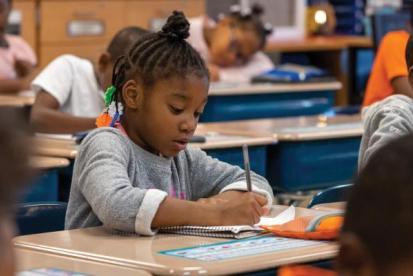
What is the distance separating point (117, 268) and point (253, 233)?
0.40 metres

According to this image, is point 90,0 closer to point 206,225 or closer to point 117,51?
point 117,51

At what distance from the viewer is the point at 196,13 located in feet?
27.0

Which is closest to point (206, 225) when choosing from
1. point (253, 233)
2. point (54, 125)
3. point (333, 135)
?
point (253, 233)

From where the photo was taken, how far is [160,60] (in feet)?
7.55

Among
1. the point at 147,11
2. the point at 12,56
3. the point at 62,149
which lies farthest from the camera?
the point at 147,11

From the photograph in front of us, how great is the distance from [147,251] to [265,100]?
3961 millimetres

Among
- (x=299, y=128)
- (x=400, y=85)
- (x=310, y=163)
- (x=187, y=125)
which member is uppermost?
(x=187, y=125)

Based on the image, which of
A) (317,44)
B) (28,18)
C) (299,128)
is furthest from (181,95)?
(317,44)

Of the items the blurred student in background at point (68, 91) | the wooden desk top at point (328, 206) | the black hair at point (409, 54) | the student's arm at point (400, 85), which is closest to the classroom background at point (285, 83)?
the blurred student in background at point (68, 91)

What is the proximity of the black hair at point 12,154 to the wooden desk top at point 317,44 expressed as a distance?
25.3 ft

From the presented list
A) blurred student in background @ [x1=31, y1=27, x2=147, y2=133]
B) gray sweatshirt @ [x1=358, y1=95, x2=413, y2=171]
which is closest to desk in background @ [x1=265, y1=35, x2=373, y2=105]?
blurred student in background @ [x1=31, y1=27, x2=147, y2=133]

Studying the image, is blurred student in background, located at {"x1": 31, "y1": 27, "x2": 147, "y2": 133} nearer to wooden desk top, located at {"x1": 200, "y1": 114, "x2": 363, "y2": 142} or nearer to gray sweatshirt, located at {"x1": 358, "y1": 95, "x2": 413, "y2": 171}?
wooden desk top, located at {"x1": 200, "y1": 114, "x2": 363, "y2": 142}

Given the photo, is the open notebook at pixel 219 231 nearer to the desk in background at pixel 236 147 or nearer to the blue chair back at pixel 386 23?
the desk in background at pixel 236 147

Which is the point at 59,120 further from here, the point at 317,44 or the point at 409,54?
the point at 317,44
